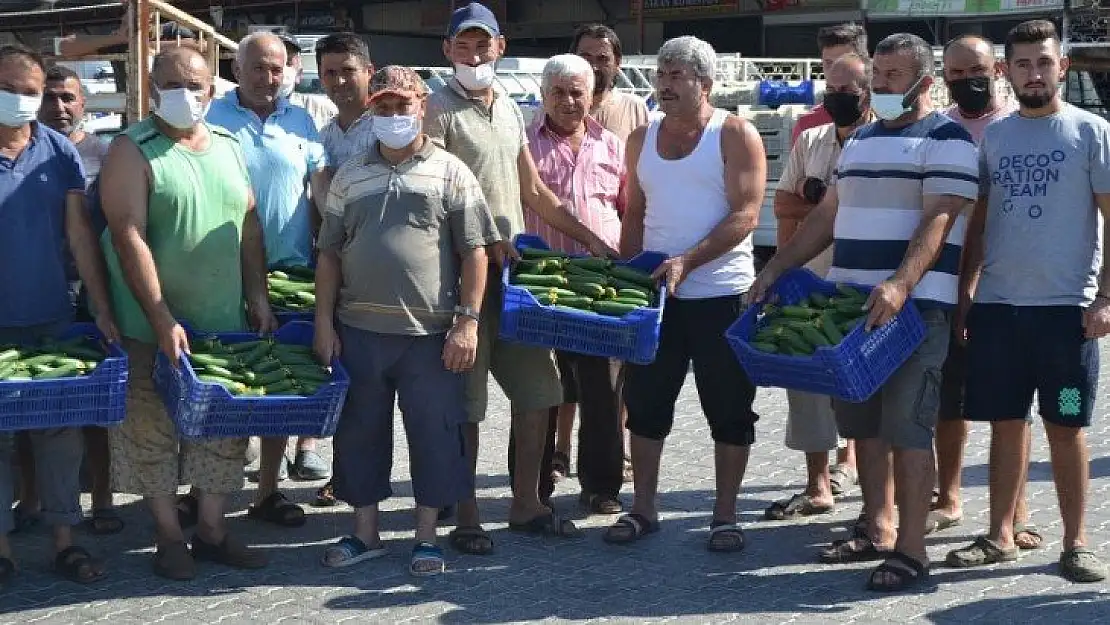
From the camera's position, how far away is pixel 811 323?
5.71 metres

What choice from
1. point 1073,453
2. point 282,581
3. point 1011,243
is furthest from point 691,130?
point 282,581

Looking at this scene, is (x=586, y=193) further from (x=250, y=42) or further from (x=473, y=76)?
(x=250, y=42)

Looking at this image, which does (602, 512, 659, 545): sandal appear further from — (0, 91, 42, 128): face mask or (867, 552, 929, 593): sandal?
(0, 91, 42, 128): face mask

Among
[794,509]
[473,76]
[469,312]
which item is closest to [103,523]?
[469,312]

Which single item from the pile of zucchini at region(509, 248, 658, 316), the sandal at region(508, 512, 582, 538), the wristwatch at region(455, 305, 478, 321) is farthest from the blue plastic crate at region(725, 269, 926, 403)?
the sandal at region(508, 512, 582, 538)

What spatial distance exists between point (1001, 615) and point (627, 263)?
7.20 ft

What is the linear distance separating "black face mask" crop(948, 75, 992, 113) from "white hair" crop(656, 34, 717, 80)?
3.56 ft

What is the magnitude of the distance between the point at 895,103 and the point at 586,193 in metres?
1.73

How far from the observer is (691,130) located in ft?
21.1

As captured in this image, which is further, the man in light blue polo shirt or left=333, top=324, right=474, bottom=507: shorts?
the man in light blue polo shirt

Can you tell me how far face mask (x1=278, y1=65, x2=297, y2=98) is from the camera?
6973 mm

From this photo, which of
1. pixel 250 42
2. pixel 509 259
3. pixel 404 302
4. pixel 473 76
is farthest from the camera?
pixel 250 42

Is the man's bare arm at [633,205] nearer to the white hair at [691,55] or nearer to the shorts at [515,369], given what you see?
the white hair at [691,55]

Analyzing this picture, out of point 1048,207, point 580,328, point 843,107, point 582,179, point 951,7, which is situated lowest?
point 580,328
